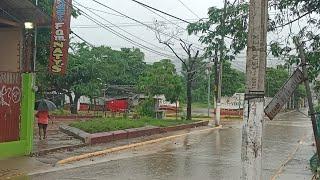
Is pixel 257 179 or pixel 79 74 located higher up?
pixel 79 74

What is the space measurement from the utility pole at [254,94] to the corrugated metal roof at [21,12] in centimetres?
984

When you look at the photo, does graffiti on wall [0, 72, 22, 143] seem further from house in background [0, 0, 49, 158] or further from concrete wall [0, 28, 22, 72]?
concrete wall [0, 28, 22, 72]

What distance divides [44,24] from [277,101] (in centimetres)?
1069

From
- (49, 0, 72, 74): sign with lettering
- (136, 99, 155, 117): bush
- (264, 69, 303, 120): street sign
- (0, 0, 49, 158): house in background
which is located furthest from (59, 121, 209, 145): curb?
(264, 69, 303, 120): street sign

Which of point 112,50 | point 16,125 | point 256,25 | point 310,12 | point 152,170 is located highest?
point 112,50

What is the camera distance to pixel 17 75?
1530 centimetres

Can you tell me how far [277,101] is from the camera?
7.64 m

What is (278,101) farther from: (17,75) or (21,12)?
(21,12)

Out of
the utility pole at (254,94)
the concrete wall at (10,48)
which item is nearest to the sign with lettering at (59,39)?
the concrete wall at (10,48)

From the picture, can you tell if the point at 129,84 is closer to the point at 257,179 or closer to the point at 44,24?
the point at 44,24

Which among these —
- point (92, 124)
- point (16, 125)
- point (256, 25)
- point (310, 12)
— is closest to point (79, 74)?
point (92, 124)

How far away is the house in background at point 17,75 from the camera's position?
14898 millimetres

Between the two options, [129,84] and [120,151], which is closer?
[120,151]

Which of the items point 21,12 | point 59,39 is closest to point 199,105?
point 59,39
